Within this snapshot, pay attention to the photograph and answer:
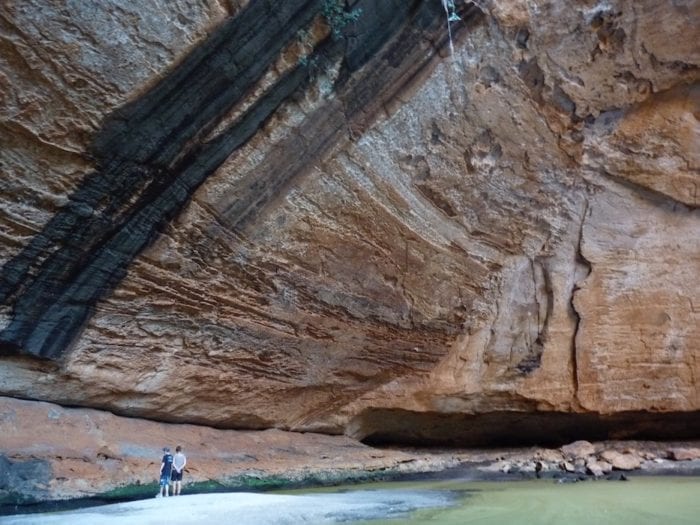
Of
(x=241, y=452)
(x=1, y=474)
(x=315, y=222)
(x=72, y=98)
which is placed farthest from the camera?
(x=241, y=452)

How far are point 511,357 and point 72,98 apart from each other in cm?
667

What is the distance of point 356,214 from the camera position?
6.86 m

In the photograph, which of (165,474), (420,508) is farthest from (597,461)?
(165,474)

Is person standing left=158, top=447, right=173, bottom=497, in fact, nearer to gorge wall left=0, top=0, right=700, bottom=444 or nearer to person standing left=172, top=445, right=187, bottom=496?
person standing left=172, top=445, right=187, bottom=496

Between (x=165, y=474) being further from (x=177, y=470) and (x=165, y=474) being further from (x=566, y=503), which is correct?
(x=566, y=503)

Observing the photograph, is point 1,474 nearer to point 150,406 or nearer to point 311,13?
point 150,406

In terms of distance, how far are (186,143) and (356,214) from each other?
2.16 meters

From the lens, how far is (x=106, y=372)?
22.2 ft

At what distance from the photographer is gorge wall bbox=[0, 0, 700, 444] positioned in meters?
5.19

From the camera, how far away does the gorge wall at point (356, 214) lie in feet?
17.0

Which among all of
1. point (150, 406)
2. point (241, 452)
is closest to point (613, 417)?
point (241, 452)

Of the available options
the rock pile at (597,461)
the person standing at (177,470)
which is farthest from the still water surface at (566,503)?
the person standing at (177,470)

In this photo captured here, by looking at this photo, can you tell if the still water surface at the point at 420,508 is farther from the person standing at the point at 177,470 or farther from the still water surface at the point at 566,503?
the person standing at the point at 177,470

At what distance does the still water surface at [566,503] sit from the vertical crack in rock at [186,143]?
11.6 ft
